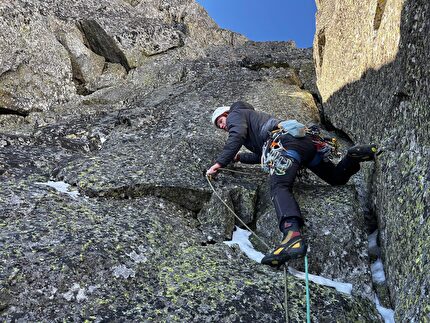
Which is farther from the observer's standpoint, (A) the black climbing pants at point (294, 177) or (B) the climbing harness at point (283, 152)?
(B) the climbing harness at point (283, 152)

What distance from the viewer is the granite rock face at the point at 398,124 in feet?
19.6

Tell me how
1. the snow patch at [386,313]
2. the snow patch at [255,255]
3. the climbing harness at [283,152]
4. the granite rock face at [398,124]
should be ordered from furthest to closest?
1. the climbing harness at [283,152]
2. the snow patch at [255,255]
3. the snow patch at [386,313]
4. the granite rock face at [398,124]

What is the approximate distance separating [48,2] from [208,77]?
12.1m

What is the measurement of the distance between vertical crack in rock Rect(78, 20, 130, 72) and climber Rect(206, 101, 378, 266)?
1596 centimetres

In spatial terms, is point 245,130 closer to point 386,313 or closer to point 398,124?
point 398,124

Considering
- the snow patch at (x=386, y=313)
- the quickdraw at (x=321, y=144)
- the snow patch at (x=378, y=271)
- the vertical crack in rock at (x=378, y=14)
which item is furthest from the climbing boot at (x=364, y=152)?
the vertical crack in rock at (x=378, y=14)

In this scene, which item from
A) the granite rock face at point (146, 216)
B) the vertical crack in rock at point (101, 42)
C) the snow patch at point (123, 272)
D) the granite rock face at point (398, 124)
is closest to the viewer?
the granite rock face at point (398, 124)

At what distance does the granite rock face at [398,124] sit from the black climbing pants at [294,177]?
2.21 feet

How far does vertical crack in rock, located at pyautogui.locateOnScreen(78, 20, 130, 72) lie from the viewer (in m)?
24.1

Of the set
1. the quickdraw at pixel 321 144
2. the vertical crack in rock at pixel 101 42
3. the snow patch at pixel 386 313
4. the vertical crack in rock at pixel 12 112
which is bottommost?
the vertical crack in rock at pixel 12 112

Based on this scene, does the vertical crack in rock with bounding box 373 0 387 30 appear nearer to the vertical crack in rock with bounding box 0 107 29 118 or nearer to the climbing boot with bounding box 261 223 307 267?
the climbing boot with bounding box 261 223 307 267

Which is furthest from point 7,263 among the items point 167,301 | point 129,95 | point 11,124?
point 129,95

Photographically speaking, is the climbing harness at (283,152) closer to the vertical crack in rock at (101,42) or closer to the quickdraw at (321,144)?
the quickdraw at (321,144)

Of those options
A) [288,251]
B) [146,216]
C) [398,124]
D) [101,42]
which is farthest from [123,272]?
[101,42]
